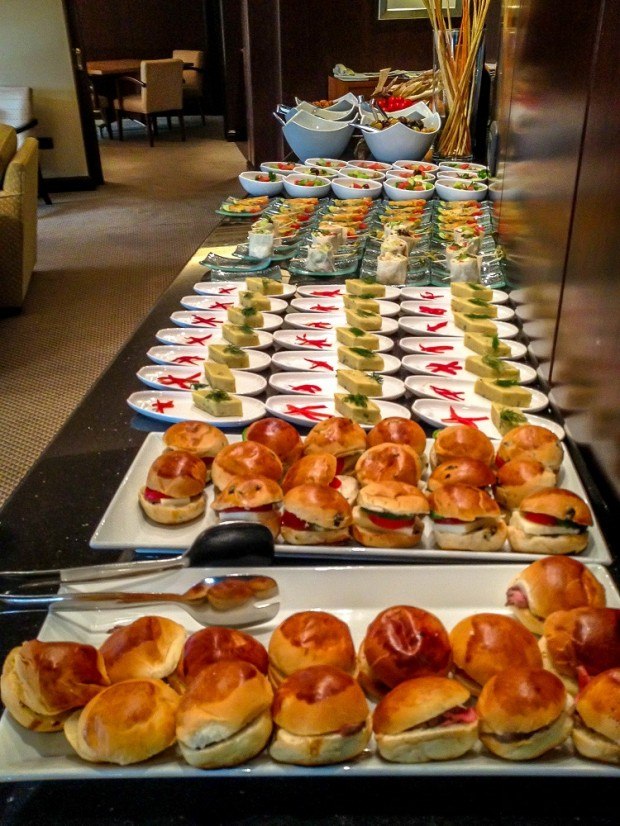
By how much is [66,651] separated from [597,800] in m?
0.55

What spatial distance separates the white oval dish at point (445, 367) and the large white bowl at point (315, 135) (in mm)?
2104

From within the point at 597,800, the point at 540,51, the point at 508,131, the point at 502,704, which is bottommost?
the point at 597,800

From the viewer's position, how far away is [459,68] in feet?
11.0

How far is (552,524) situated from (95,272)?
5.14 metres

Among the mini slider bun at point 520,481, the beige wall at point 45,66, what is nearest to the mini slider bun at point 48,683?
the mini slider bun at point 520,481

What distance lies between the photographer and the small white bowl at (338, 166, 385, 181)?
310 cm

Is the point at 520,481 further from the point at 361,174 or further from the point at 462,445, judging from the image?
the point at 361,174

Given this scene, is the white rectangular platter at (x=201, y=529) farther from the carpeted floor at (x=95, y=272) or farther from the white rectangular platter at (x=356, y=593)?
the carpeted floor at (x=95, y=272)

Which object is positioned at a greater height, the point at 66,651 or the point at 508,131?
the point at 508,131

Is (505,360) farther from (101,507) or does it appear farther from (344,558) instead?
(101,507)

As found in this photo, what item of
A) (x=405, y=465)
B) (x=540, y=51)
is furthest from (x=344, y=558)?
(x=540, y=51)

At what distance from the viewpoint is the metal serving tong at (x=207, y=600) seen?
909 millimetres

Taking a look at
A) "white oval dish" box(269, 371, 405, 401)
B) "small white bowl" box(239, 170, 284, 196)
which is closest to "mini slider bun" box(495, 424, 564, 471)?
"white oval dish" box(269, 371, 405, 401)

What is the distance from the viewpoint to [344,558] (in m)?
1.06
